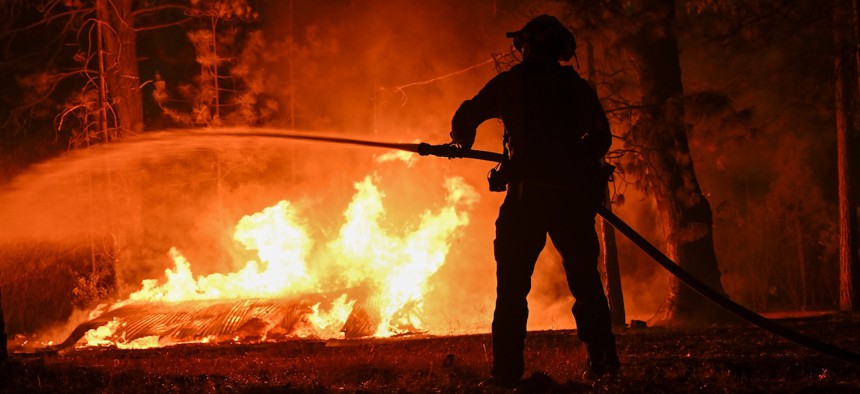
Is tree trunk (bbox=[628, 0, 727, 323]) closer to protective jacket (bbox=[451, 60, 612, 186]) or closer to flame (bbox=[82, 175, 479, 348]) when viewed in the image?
flame (bbox=[82, 175, 479, 348])

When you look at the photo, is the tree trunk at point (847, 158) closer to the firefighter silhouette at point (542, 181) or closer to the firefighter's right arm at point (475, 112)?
the firefighter silhouette at point (542, 181)

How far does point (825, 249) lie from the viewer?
67.6 ft

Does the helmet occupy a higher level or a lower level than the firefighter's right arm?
higher

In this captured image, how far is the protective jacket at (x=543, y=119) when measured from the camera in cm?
477

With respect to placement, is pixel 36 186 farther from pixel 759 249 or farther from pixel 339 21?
pixel 759 249

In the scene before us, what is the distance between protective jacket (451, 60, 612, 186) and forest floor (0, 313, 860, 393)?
4.49 ft

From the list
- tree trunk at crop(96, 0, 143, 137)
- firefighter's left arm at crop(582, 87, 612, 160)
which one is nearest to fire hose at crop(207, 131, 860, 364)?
firefighter's left arm at crop(582, 87, 612, 160)

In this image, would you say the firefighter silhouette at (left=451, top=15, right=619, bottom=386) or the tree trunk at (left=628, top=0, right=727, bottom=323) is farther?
the tree trunk at (left=628, top=0, right=727, bottom=323)

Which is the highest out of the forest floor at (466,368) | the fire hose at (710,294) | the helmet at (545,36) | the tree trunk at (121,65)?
→ the tree trunk at (121,65)

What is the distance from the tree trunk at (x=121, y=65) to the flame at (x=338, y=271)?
3.40 m

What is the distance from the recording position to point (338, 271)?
14.0 metres

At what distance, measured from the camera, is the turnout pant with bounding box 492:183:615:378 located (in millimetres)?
4754

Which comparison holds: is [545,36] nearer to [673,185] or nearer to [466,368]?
[466,368]

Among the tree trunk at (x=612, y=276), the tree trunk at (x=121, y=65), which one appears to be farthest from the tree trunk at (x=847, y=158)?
the tree trunk at (x=121, y=65)
